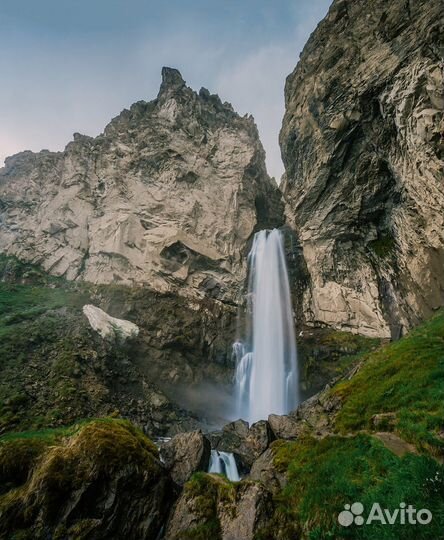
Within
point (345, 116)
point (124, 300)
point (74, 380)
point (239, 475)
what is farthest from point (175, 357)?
point (345, 116)

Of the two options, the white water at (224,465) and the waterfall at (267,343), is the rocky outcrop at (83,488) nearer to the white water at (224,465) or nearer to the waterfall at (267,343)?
the white water at (224,465)

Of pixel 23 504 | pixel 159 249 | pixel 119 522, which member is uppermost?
pixel 159 249

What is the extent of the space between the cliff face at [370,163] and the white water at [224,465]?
1532 centimetres

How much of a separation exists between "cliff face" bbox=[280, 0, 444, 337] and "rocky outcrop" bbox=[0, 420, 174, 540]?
757 inches

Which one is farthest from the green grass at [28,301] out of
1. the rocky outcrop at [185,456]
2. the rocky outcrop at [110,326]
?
the rocky outcrop at [185,456]

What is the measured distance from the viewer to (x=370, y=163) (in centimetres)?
2348

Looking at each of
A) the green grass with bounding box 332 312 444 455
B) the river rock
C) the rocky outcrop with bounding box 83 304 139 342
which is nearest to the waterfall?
the river rock

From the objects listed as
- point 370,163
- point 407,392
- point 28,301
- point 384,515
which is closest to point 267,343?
point 370,163

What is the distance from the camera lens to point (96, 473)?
6.37 meters

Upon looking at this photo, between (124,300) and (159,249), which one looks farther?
(159,249)

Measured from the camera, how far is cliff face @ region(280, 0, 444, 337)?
17.8 meters

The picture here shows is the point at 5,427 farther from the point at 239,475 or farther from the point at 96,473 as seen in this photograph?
the point at 239,475

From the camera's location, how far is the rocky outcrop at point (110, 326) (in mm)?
24125

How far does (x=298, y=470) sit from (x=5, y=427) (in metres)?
12.1
